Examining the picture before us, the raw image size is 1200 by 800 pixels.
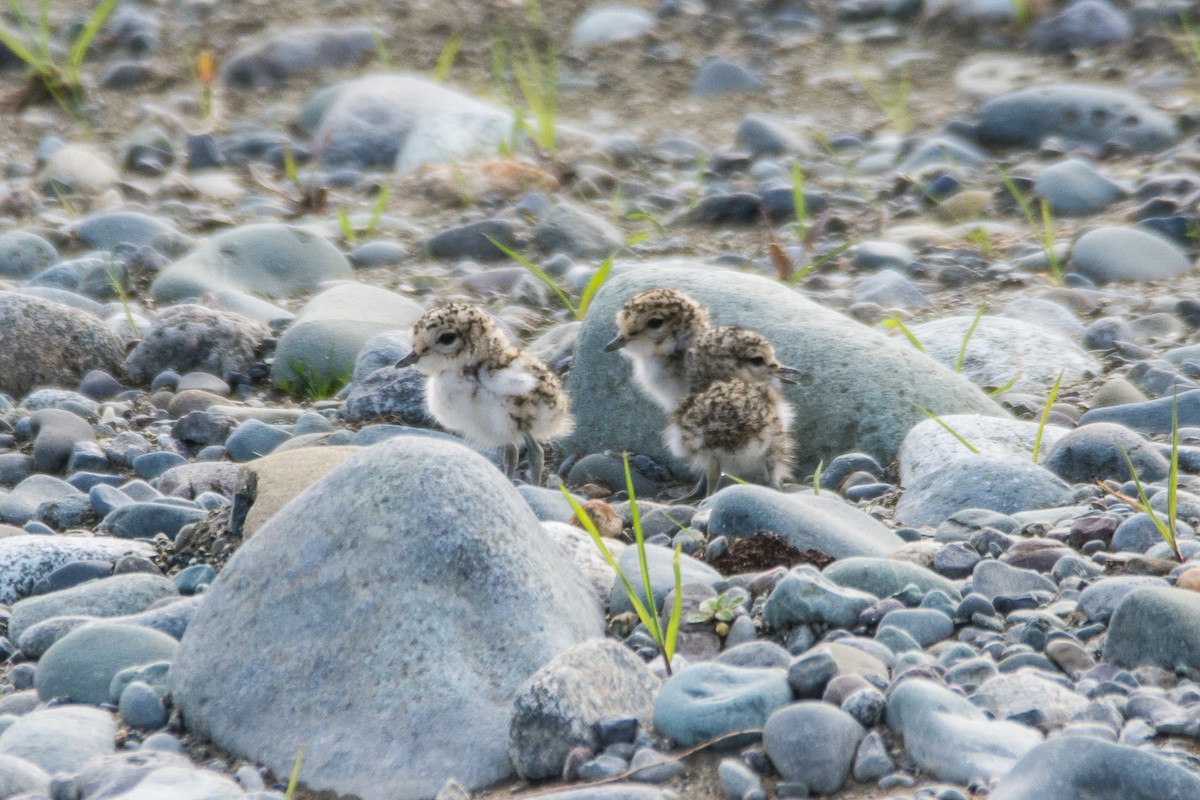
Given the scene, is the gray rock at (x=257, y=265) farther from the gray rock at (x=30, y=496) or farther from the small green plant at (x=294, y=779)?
the small green plant at (x=294, y=779)

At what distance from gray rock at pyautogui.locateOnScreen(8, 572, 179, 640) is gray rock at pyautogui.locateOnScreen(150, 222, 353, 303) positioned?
11.3 ft

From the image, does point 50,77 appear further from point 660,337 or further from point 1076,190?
point 1076,190

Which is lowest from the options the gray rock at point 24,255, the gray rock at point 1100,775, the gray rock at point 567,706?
the gray rock at point 24,255

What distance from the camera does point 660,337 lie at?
18.1 ft

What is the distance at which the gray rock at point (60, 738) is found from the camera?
297cm

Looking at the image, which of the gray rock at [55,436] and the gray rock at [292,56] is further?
the gray rock at [292,56]

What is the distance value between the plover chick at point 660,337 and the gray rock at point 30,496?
201 centimetres

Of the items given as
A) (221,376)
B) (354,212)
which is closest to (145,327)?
(221,376)

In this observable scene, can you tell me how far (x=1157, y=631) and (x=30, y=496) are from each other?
366cm

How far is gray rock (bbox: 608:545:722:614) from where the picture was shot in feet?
11.8

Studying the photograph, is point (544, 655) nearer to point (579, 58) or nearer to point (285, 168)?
point (285, 168)

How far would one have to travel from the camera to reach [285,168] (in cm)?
980

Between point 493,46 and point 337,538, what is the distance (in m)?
8.73

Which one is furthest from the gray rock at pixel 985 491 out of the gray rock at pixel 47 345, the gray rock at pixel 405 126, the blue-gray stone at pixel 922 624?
the gray rock at pixel 405 126
